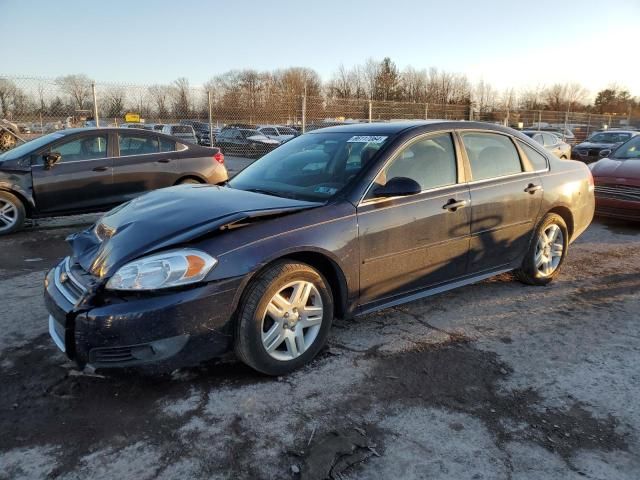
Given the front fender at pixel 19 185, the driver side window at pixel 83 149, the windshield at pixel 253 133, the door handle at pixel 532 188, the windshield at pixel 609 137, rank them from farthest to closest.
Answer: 1. the windshield at pixel 609 137
2. the windshield at pixel 253 133
3. the driver side window at pixel 83 149
4. the front fender at pixel 19 185
5. the door handle at pixel 532 188

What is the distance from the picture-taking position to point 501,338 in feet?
12.2

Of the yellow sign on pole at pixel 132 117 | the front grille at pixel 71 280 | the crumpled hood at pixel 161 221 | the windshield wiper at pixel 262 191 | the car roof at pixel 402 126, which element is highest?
the yellow sign on pole at pixel 132 117

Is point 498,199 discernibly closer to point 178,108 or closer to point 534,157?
point 534,157

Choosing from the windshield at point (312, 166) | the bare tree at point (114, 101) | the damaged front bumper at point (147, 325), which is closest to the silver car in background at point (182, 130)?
the bare tree at point (114, 101)

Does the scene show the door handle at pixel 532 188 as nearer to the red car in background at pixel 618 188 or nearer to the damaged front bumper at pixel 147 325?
Answer: the damaged front bumper at pixel 147 325

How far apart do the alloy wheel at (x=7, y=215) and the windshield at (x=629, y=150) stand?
9643 mm

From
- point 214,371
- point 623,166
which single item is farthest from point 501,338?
point 623,166

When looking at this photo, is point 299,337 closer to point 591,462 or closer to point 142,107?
point 591,462

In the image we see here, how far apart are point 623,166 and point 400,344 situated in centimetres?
642

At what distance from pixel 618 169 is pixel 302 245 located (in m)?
6.98

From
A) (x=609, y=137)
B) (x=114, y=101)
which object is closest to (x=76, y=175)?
(x=114, y=101)

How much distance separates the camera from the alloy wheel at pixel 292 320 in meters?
3.05

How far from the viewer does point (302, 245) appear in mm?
3090

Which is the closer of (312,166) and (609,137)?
(312,166)
